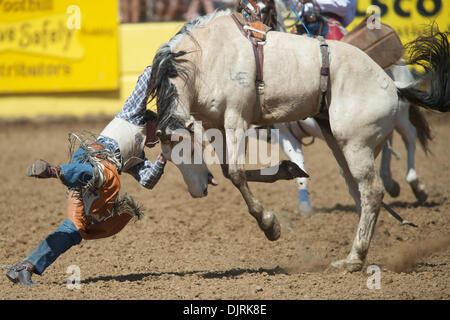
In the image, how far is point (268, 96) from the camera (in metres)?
4.14

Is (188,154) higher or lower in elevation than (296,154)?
higher

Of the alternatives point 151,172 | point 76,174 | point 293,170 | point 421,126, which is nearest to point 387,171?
point 421,126

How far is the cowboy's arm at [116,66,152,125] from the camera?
165 inches

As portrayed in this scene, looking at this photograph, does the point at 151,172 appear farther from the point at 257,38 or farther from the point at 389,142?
the point at 389,142

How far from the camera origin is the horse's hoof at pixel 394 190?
643 cm

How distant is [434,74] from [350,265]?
1.48m

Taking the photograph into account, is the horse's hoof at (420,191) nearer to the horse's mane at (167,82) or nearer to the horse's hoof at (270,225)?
the horse's hoof at (270,225)

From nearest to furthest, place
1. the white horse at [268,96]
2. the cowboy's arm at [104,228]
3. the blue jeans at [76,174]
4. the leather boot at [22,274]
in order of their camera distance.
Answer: the blue jeans at [76,174] < the leather boot at [22,274] < the white horse at [268,96] < the cowboy's arm at [104,228]

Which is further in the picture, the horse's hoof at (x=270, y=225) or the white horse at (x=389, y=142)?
the white horse at (x=389, y=142)

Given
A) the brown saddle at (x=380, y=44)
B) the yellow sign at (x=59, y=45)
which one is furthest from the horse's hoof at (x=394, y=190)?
the yellow sign at (x=59, y=45)

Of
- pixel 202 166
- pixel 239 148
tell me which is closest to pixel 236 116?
pixel 239 148

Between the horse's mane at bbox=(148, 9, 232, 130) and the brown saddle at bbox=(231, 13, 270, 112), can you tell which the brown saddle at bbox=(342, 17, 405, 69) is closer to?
the brown saddle at bbox=(231, 13, 270, 112)

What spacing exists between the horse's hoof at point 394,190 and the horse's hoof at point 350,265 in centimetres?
228

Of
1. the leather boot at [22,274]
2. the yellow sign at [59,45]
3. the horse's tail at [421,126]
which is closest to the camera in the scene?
the leather boot at [22,274]
